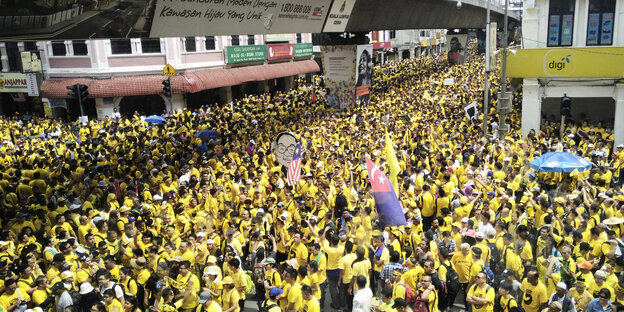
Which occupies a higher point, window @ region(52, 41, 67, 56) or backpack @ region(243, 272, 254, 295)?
window @ region(52, 41, 67, 56)

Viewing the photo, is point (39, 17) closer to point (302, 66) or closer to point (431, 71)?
point (302, 66)

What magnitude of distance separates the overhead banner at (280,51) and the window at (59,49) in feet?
46.4

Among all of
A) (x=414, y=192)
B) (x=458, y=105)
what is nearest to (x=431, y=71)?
(x=458, y=105)

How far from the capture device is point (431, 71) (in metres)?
50.8

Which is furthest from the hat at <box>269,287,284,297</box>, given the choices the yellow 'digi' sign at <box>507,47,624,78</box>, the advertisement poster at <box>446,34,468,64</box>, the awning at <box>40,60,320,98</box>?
the advertisement poster at <box>446,34,468,64</box>

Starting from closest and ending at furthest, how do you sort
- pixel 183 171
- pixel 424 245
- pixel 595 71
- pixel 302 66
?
1. pixel 424 245
2. pixel 183 171
3. pixel 595 71
4. pixel 302 66

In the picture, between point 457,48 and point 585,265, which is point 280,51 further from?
point 585,265

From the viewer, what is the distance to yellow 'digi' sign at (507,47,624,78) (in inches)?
742

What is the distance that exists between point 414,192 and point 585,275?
466 centimetres

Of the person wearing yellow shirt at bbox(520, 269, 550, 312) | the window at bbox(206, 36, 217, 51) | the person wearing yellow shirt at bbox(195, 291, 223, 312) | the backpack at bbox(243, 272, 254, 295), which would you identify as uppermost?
the window at bbox(206, 36, 217, 51)

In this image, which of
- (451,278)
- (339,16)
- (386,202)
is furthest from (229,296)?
(339,16)

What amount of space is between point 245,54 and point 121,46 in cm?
937

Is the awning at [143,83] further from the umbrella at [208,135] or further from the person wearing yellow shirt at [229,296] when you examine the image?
the person wearing yellow shirt at [229,296]

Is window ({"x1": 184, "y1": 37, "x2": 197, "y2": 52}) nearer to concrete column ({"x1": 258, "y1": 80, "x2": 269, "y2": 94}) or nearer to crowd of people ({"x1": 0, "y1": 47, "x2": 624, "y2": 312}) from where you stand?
concrete column ({"x1": 258, "y1": 80, "x2": 269, "y2": 94})
